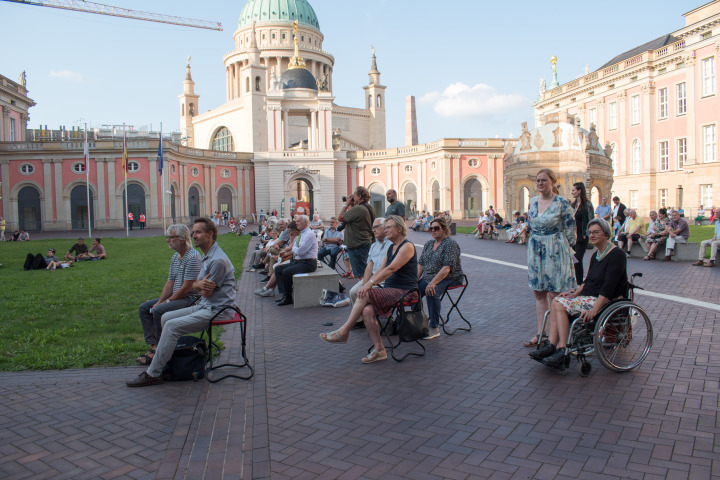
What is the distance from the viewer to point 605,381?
18.3ft

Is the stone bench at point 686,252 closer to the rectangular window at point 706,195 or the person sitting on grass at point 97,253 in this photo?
the person sitting on grass at point 97,253

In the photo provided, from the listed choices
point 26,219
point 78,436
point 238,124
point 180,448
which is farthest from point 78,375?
point 238,124

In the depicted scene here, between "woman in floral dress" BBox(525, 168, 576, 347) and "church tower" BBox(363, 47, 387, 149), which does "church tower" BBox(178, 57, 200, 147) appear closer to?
"church tower" BBox(363, 47, 387, 149)

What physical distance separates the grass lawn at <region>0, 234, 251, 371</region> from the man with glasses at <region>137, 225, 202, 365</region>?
0.43m

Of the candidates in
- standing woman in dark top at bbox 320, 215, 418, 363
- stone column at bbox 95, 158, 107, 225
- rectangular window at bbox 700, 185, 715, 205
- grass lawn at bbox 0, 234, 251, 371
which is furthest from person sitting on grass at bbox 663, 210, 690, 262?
stone column at bbox 95, 158, 107, 225

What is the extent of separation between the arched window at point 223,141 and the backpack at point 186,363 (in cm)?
6908

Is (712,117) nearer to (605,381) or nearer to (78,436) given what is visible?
(605,381)

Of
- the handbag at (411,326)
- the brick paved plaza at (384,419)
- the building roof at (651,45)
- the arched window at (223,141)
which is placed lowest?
the brick paved plaza at (384,419)

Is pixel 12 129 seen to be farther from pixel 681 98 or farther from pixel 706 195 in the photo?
pixel 706 195

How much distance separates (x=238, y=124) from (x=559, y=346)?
69154mm

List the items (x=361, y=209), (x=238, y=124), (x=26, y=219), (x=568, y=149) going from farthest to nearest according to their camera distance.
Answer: (x=238, y=124) → (x=26, y=219) → (x=568, y=149) → (x=361, y=209)

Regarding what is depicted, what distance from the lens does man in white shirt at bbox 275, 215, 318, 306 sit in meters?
10.9

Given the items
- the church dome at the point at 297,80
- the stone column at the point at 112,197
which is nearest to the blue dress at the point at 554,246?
the stone column at the point at 112,197

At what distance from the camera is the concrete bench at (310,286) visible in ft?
34.2
